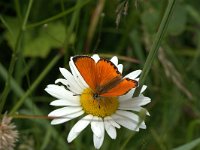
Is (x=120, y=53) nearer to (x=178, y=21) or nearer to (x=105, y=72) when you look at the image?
(x=178, y=21)

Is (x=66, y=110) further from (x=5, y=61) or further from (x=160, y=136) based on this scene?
(x=5, y=61)

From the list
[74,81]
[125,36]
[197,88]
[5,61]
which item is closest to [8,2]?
[5,61]

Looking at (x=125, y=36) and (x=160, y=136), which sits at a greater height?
(x=125, y=36)

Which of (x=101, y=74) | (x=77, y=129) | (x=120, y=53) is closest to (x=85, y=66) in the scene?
(x=101, y=74)

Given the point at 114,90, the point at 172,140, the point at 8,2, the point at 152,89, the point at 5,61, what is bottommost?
the point at 172,140

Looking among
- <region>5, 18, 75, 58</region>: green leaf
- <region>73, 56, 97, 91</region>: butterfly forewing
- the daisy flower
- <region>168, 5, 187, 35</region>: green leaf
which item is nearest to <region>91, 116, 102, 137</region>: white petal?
the daisy flower
